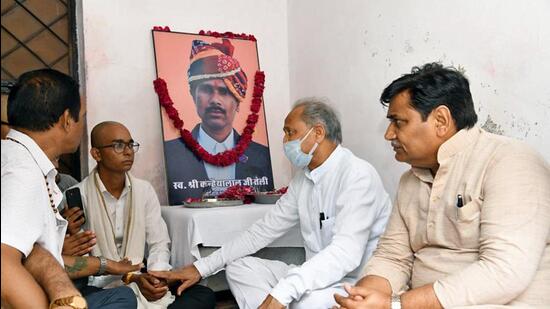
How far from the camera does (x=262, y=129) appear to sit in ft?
14.6

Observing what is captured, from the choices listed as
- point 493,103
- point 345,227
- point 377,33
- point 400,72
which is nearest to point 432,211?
point 345,227

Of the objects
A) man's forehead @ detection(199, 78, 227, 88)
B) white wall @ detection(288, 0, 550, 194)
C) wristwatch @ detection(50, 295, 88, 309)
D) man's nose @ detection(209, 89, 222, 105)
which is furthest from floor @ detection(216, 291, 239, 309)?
wristwatch @ detection(50, 295, 88, 309)

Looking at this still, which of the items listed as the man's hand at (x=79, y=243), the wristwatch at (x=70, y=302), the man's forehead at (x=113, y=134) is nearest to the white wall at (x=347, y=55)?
the man's forehead at (x=113, y=134)

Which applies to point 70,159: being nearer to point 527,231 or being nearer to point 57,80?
point 57,80

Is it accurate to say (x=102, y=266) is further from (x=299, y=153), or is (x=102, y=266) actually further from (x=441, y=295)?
(x=441, y=295)

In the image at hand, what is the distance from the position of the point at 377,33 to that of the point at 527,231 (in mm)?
2190

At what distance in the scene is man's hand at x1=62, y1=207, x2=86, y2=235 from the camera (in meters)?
2.86

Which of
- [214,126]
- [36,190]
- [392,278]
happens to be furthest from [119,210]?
[392,278]

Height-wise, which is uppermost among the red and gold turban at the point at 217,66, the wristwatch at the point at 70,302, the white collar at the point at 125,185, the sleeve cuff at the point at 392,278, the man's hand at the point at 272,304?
the red and gold turban at the point at 217,66

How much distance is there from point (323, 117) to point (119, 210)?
1.34 m

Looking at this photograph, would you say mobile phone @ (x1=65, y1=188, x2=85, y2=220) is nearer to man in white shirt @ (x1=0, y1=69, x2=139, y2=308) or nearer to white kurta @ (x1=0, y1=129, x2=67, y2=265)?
man in white shirt @ (x1=0, y1=69, x2=139, y2=308)

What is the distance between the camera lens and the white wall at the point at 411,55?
8.54 ft

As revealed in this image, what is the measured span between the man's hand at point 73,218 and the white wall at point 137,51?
3.35ft

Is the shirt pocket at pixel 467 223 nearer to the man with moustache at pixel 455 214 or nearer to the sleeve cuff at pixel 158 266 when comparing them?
the man with moustache at pixel 455 214
